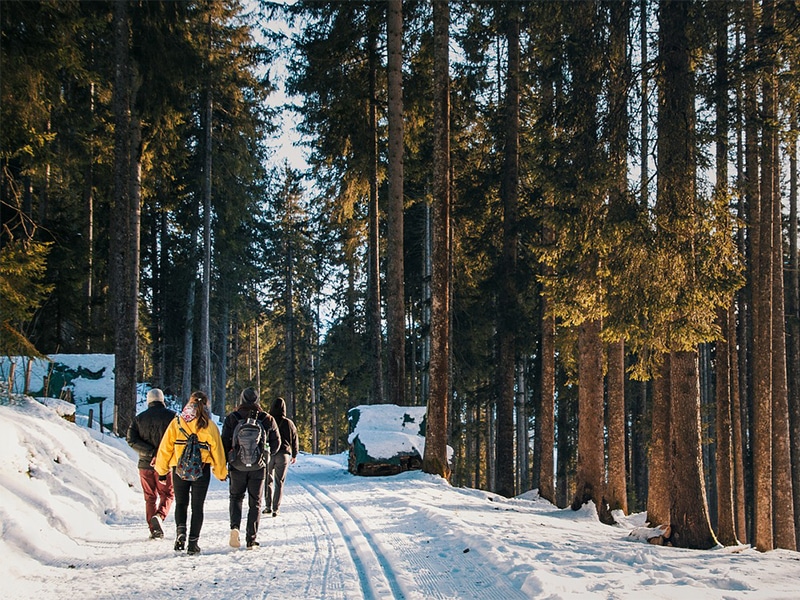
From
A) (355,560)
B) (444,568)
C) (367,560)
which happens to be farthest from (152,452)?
(444,568)

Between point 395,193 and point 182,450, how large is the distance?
12.1 metres

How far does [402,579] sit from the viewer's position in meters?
6.14

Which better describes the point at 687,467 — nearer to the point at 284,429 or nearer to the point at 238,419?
the point at 284,429

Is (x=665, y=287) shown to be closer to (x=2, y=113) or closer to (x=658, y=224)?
(x=658, y=224)

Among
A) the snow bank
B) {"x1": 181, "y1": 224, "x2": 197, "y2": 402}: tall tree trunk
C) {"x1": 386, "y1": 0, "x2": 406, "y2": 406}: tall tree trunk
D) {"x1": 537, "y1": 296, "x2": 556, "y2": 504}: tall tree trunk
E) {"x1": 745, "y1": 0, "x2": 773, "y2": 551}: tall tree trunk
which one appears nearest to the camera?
the snow bank

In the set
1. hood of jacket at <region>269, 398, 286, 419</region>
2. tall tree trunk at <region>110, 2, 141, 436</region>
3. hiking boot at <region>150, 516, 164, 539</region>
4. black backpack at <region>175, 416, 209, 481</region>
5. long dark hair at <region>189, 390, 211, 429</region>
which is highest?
tall tree trunk at <region>110, 2, 141, 436</region>

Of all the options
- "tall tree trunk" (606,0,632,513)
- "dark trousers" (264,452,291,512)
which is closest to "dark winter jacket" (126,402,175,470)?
"dark trousers" (264,452,291,512)

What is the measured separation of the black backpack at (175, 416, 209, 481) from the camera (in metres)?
7.49

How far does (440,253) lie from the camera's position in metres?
14.9

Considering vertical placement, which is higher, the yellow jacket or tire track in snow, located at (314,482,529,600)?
the yellow jacket

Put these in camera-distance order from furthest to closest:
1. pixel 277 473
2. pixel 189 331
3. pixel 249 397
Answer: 1. pixel 189 331
2. pixel 277 473
3. pixel 249 397

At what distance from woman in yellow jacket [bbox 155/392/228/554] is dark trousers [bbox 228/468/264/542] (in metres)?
0.23

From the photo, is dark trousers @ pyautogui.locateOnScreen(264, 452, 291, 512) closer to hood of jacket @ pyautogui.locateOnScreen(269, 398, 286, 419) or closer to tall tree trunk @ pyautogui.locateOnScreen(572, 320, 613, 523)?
hood of jacket @ pyautogui.locateOnScreen(269, 398, 286, 419)

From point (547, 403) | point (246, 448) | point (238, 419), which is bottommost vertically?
point (547, 403)
